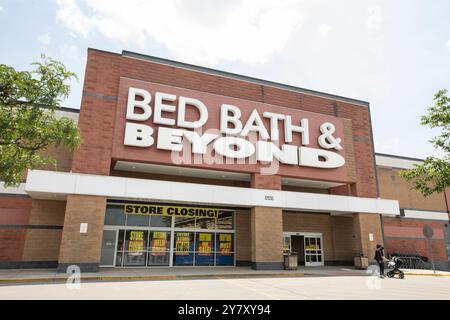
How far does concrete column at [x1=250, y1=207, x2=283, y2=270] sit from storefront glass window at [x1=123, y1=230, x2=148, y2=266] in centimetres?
706

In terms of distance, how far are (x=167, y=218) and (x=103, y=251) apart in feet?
14.7

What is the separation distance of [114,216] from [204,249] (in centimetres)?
649

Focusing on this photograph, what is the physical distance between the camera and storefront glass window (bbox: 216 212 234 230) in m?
23.6

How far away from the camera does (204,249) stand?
2294 centimetres

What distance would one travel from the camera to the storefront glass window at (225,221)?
77.4 feet

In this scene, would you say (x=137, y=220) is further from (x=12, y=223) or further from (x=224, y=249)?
(x=12, y=223)

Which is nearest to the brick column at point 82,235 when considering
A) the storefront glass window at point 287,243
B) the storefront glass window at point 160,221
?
the storefront glass window at point 160,221

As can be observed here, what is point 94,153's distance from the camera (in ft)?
61.5

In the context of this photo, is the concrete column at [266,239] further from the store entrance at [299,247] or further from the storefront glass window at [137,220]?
the storefront glass window at [137,220]

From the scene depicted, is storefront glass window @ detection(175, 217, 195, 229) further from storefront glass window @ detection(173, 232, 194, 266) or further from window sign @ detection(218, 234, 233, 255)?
window sign @ detection(218, 234, 233, 255)

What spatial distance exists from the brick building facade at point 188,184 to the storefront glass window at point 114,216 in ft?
0.20

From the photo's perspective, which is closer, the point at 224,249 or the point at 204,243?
the point at 204,243

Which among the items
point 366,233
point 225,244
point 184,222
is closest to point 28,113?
point 184,222
